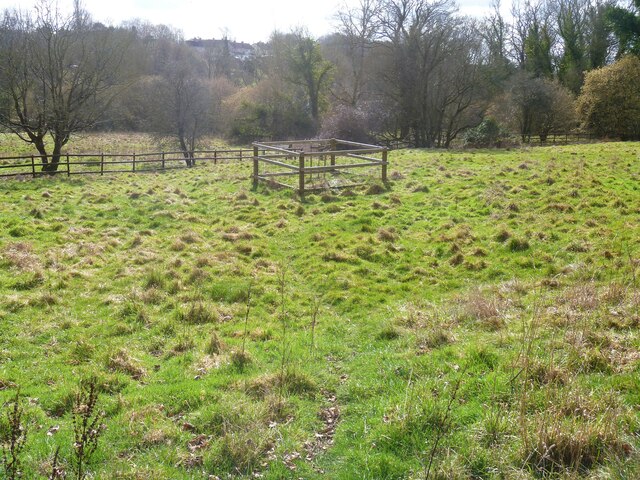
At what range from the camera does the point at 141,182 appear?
23.3 metres

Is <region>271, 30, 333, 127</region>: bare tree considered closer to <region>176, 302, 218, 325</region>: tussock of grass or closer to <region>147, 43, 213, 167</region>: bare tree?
<region>147, 43, 213, 167</region>: bare tree

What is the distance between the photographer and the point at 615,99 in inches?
1421

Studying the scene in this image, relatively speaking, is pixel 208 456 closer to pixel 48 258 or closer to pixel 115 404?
pixel 115 404

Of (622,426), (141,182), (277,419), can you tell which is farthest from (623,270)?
(141,182)

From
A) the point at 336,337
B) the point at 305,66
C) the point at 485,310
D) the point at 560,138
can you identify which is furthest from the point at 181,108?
the point at 485,310

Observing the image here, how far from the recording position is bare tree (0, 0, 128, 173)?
26.6m

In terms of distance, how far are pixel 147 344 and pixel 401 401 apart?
382cm

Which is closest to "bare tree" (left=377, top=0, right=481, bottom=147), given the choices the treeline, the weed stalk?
the treeline

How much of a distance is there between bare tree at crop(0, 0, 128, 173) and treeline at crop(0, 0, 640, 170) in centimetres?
8

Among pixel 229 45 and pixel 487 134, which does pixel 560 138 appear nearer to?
pixel 487 134

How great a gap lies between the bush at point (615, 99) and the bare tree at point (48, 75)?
31.0 meters

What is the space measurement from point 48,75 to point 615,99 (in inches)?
1357

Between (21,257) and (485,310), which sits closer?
(485,310)

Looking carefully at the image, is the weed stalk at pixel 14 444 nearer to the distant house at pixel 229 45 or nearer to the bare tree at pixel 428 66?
the bare tree at pixel 428 66
